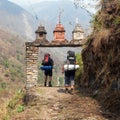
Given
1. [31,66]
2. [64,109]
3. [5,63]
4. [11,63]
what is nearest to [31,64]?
[31,66]

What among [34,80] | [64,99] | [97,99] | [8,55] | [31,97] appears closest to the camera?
[97,99]

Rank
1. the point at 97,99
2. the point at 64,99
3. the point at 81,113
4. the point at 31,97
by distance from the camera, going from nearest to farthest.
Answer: the point at 81,113 < the point at 97,99 < the point at 64,99 < the point at 31,97

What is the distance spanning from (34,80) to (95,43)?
864 cm

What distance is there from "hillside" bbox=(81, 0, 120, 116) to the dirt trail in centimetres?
31

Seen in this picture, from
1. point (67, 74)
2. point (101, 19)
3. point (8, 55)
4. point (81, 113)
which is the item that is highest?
point (8, 55)

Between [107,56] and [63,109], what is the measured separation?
5.16 feet

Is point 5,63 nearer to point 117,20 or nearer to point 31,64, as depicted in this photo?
point 31,64

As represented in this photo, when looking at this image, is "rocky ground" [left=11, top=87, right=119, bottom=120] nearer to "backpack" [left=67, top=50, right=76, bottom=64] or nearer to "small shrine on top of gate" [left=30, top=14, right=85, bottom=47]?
"backpack" [left=67, top=50, right=76, bottom=64]

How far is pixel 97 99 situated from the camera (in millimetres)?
8969

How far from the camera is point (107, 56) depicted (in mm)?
8641

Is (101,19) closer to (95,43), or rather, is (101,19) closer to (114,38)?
(95,43)

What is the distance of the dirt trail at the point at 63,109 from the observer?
7.61m

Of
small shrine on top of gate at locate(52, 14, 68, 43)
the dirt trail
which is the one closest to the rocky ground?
the dirt trail

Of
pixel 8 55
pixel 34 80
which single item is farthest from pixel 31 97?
pixel 8 55
